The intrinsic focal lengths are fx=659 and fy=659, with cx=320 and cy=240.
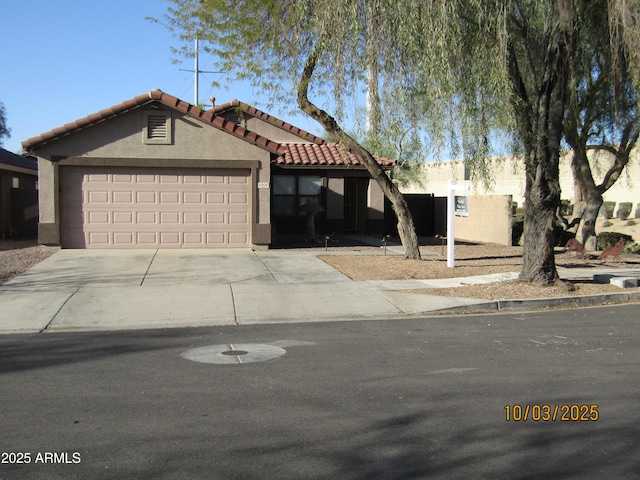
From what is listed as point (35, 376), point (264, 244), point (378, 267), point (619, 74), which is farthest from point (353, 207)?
point (35, 376)

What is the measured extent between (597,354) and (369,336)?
290 centimetres

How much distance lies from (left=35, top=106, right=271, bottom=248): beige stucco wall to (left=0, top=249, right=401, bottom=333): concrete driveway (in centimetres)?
245

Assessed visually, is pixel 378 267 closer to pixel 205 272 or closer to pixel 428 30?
pixel 205 272

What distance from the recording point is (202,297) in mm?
11914

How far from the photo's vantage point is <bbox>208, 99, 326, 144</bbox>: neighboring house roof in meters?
25.5

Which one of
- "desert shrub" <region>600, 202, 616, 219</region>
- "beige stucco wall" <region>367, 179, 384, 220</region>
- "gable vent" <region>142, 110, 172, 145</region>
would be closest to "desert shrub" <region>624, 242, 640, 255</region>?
"beige stucco wall" <region>367, 179, 384, 220</region>

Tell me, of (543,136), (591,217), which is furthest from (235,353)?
(591,217)

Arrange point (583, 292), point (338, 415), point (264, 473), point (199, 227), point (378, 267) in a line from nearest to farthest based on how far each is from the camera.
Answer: point (264, 473) < point (338, 415) < point (583, 292) < point (378, 267) < point (199, 227)

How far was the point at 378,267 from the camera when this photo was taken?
52.1 ft

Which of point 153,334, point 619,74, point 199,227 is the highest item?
point 619,74

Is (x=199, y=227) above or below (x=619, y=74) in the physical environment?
below

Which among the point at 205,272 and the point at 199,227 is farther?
the point at 199,227

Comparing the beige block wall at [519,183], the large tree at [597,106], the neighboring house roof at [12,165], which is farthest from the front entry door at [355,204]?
the neighboring house roof at [12,165]
